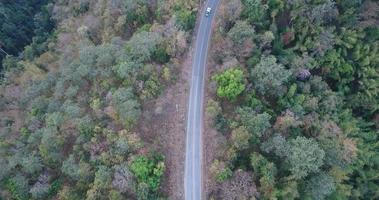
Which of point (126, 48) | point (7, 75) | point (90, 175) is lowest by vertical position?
point (90, 175)

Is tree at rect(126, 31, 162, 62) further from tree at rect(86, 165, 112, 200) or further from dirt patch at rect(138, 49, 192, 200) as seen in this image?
tree at rect(86, 165, 112, 200)

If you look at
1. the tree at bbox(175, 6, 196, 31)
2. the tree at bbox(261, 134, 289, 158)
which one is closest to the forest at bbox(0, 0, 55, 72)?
the tree at bbox(175, 6, 196, 31)

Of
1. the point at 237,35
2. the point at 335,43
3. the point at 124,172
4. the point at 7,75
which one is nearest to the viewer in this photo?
the point at 124,172

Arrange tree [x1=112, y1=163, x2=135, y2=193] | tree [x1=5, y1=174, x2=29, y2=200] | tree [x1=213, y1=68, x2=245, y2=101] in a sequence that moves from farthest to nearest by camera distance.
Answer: tree [x1=5, y1=174, x2=29, y2=200]
tree [x1=213, y1=68, x2=245, y2=101]
tree [x1=112, y1=163, x2=135, y2=193]

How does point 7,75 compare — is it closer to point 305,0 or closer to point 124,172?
point 124,172

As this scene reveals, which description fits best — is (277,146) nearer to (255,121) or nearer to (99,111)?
(255,121)

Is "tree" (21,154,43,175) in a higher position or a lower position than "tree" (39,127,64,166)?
lower

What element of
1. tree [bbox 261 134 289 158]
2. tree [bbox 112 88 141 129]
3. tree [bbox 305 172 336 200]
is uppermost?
tree [bbox 112 88 141 129]

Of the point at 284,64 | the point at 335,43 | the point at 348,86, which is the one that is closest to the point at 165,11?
the point at 284,64

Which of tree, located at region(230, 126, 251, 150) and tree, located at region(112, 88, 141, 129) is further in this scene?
tree, located at region(112, 88, 141, 129)
